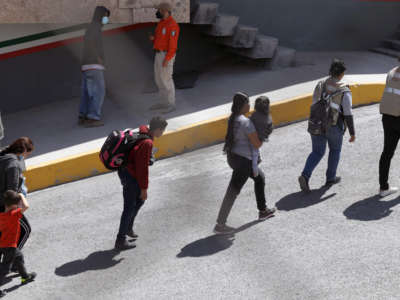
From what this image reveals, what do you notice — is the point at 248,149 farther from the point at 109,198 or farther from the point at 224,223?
the point at 109,198

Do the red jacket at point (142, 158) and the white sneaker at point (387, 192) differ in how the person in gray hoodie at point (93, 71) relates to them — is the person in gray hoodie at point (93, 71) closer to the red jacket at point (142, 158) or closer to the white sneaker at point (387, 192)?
the red jacket at point (142, 158)

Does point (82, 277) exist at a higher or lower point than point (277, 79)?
lower

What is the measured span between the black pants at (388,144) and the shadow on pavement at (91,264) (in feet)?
10.3

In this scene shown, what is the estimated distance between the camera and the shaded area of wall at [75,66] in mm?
11727

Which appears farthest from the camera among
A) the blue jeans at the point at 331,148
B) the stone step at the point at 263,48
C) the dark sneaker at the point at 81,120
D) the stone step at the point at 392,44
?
the stone step at the point at 392,44

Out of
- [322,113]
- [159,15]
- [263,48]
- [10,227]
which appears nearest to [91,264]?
[10,227]

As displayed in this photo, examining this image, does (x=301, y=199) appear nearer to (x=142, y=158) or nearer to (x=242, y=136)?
(x=242, y=136)

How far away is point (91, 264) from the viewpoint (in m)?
6.83

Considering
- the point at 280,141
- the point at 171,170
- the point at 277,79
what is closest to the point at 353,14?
the point at 277,79

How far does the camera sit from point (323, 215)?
741cm

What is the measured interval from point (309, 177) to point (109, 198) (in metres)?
2.50

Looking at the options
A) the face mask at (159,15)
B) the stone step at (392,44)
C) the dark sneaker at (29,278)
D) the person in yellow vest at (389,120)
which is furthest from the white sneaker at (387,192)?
the stone step at (392,44)

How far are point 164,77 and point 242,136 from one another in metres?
3.91

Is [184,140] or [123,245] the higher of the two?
[184,140]
